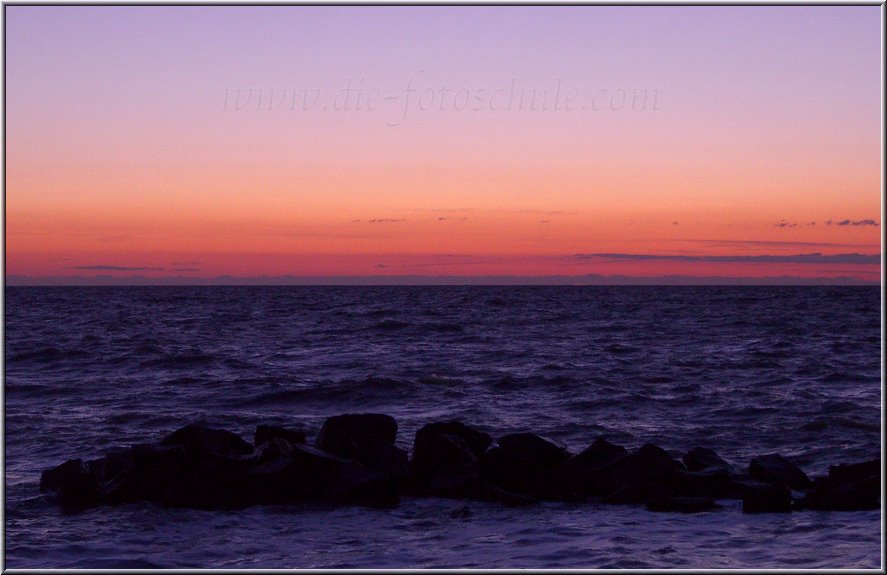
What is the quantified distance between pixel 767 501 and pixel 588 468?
243 cm

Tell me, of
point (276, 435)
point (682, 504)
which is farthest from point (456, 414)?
point (682, 504)

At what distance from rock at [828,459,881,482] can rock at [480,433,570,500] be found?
3.51 m

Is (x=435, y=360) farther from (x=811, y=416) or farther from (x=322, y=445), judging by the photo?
(x=322, y=445)

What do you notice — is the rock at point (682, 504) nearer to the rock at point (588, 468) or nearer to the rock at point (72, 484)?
the rock at point (588, 468)

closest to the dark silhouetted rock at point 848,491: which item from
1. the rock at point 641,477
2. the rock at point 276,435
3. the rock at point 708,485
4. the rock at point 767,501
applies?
the rock at point 767,501

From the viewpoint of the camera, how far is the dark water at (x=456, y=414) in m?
10.5

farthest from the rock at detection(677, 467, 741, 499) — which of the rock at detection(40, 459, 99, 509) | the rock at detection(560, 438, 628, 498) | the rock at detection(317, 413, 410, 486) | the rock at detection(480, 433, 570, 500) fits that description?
the rock at detection(40, 459, 99, 509)

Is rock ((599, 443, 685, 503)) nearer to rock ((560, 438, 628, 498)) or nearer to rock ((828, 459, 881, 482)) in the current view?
rock ((560, 438, 628, 498))

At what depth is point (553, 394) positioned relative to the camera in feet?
79.0

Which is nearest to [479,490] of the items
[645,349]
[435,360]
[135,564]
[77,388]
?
[135,564]

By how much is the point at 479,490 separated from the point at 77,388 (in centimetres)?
1588

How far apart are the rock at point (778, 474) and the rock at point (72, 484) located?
28.5 ft

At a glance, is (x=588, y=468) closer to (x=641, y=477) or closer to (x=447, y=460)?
(x=641, y=477)

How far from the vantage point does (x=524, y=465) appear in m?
13.3
